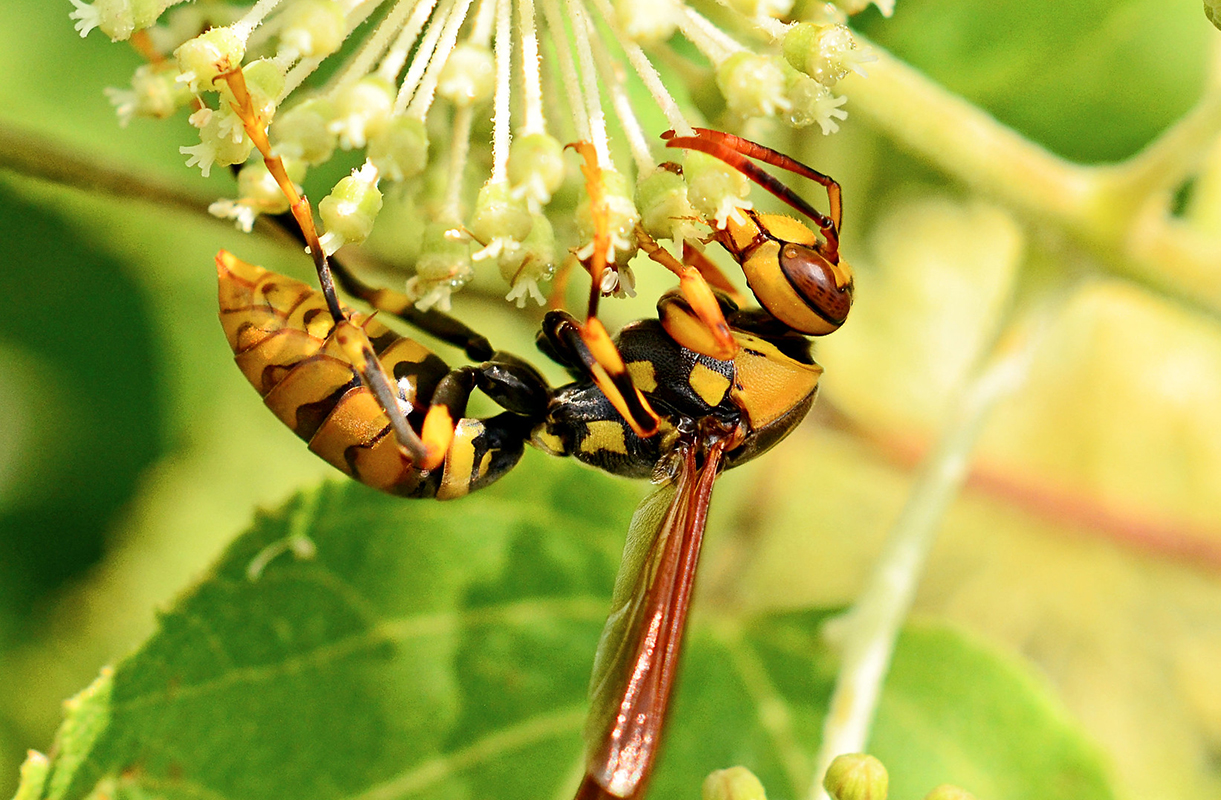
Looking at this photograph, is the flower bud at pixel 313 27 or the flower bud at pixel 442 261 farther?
the flower bud at pixel 442 261

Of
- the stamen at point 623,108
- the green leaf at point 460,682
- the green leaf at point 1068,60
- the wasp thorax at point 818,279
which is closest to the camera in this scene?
the stamen at point 623,108

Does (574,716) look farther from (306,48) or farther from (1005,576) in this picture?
(1005,576)

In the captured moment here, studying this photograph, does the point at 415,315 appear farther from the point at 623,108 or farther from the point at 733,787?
the point at 733,787

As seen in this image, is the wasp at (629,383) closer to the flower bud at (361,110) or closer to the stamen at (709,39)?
the stamen at (709,39)

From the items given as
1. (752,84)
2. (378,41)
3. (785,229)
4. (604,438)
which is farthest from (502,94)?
(604,438)

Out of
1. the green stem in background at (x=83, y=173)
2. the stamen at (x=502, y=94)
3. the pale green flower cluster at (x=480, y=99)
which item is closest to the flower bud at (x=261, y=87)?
the pale green flower cluster at (x=480, y=99)

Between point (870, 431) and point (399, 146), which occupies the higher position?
point (399, 146)
